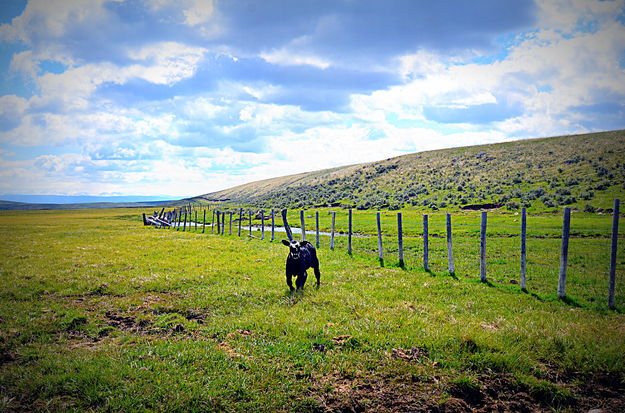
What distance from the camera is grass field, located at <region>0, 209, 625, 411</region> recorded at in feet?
17.9

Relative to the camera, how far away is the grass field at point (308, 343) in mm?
5461

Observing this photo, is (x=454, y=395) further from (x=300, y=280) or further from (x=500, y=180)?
(x=500, y=180)

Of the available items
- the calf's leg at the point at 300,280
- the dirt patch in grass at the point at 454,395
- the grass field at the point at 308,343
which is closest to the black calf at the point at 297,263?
the calf's leg at the point at 300,280

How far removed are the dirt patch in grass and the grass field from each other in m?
0.02

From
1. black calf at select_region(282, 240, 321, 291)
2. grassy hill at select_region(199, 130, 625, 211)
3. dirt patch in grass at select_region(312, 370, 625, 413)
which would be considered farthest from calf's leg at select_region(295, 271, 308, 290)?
grassy hill at select_region(199, 130, 625, 211)

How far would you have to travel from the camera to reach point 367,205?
224 feet

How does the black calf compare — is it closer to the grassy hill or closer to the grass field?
the grass field

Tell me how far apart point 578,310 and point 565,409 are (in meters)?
5.62

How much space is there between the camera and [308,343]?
713 centimetres

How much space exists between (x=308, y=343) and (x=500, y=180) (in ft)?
251

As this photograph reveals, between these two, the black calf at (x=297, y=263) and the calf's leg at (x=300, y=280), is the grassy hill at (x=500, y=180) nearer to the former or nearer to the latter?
the black calf at (x=297, y=263)

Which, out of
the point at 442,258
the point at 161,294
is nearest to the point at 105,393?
the point at 161,294

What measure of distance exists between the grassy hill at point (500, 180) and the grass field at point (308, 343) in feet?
147

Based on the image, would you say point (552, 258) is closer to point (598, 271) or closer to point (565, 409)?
point (598, 271)
